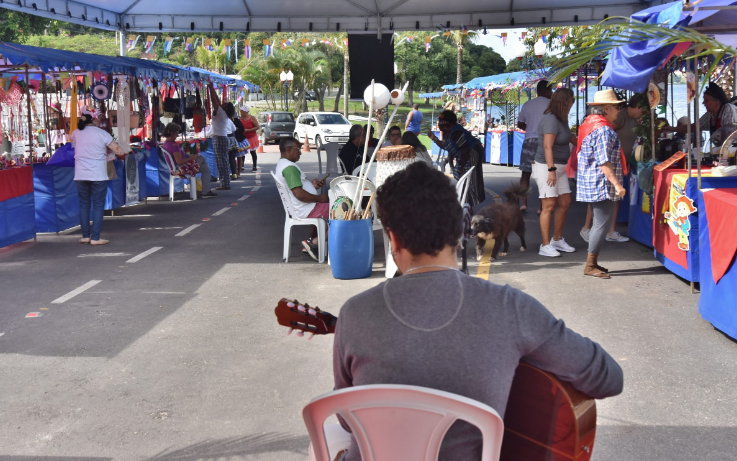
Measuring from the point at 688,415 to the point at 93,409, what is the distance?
337 centimetres

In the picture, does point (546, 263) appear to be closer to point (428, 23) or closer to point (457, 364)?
point (457, 364)

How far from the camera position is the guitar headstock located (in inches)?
94.5

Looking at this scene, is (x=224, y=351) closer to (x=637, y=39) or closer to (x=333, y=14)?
(x=637, y=39)

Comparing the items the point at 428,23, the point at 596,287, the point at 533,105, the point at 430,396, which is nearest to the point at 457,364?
the point at 430,396

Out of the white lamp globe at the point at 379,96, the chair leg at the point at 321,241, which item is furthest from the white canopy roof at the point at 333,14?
the white lamp globe at the point at 379,96

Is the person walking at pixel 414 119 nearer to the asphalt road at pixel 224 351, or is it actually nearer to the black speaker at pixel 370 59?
the black speaker at pixel 370 59

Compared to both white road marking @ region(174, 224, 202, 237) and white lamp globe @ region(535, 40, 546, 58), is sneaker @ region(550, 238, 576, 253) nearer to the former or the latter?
white road marking @ region(174, 224, 202, 237)

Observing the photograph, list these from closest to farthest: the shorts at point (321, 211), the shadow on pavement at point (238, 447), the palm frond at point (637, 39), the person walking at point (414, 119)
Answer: the shadow on pavement at point (238, 447) < the palm frond at point (637, 39) < the shorts at point (321, 211) < the person walking at point (414, 119)

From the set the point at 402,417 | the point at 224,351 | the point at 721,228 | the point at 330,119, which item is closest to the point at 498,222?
the point at 721,228

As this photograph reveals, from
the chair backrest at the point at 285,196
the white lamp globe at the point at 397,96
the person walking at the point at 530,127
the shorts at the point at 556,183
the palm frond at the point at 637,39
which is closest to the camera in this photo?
the palm frond at the point at 637,39

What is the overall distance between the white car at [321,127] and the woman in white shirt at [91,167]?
840 inches

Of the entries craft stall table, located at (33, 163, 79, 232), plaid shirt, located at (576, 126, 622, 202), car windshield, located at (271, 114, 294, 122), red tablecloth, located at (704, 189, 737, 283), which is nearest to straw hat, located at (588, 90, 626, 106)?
plaid shirt, located at (576, 126, 622, 202)

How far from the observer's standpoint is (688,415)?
13.3 feet

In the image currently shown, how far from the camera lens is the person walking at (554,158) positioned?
791 cm
